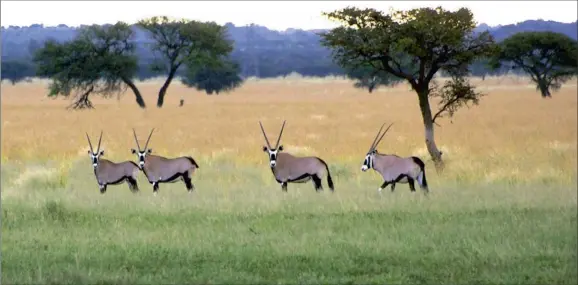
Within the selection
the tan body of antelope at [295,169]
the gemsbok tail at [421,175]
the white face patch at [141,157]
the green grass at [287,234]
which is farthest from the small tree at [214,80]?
the white face patch at [141,157]

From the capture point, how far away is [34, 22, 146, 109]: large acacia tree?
38.9 meters

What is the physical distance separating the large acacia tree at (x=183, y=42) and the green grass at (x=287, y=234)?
27.7 m

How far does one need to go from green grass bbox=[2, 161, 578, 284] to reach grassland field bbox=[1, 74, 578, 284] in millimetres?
24

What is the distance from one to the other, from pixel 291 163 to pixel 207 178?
3.23 metres

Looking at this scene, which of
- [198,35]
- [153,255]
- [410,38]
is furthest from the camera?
[198,35]

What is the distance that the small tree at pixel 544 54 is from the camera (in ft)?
95.1

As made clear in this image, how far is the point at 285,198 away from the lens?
12.5 metres

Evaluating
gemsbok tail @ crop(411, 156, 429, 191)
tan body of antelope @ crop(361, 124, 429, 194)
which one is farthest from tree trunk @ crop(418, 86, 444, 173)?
tan body of antelope @ crop(361, 124, 429, 194)

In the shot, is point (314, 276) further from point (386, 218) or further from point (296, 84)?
point (296, 84)

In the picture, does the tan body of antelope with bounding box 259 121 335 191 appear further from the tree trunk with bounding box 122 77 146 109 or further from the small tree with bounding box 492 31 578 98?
the tree trunk with bounding box 122 77 146 109

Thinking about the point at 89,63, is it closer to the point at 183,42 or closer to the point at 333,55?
the point at 183,42

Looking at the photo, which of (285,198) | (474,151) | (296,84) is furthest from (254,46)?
(296,84)

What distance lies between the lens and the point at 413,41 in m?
15.1

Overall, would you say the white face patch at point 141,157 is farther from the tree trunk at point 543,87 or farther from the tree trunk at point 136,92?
the tree trunk at point 136,92
